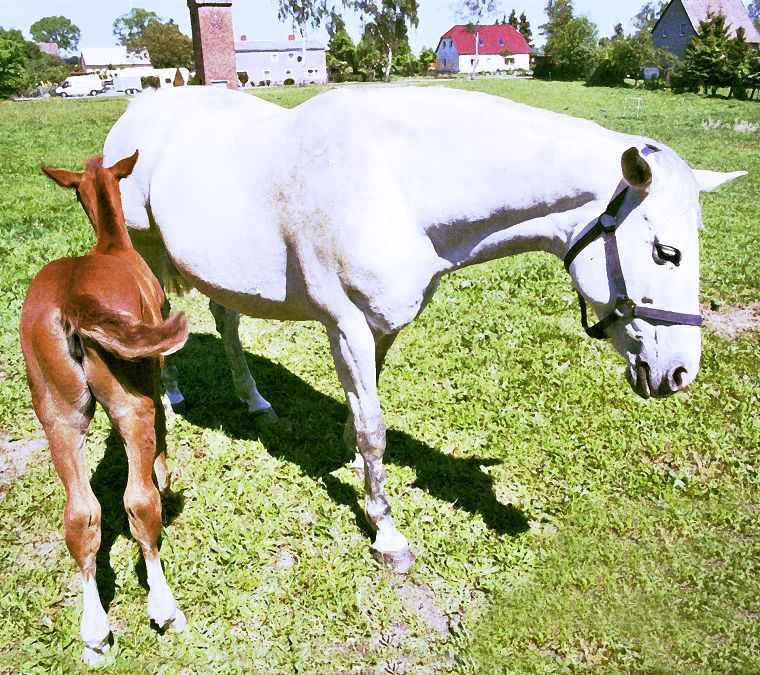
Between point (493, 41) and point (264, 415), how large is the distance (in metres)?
85.2

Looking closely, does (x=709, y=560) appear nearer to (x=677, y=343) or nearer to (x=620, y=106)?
(x=677, y=343)

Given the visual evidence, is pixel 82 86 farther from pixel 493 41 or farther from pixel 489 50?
pixel 493 41

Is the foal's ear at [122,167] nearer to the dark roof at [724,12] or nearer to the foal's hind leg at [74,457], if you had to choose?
the foal's hind leg at [74,457]

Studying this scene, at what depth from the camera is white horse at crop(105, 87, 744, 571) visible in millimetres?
2469

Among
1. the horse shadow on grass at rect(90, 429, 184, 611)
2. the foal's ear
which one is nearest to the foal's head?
the foal's ear

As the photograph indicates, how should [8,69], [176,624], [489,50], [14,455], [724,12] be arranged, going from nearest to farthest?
[176,624], [14,455], [8,69], [724,12], [489,50]

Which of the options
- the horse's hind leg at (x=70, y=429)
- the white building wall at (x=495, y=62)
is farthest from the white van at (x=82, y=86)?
the horse's hind leg at (x=70, y=429)

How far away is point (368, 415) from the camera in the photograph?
10.7 ft

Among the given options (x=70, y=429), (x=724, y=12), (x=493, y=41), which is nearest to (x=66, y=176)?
(x=70, y=429)

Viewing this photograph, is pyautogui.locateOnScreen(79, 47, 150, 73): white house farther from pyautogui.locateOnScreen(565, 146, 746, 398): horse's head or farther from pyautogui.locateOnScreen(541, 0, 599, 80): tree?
pyautogui.locateOnScreen(565, 146, 746, 398): horse's head

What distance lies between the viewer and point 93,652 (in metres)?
2.82

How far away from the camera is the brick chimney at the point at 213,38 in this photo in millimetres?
11664

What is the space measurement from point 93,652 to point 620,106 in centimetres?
3016

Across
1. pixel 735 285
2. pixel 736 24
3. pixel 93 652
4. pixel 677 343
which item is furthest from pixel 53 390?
pixel 736 24
